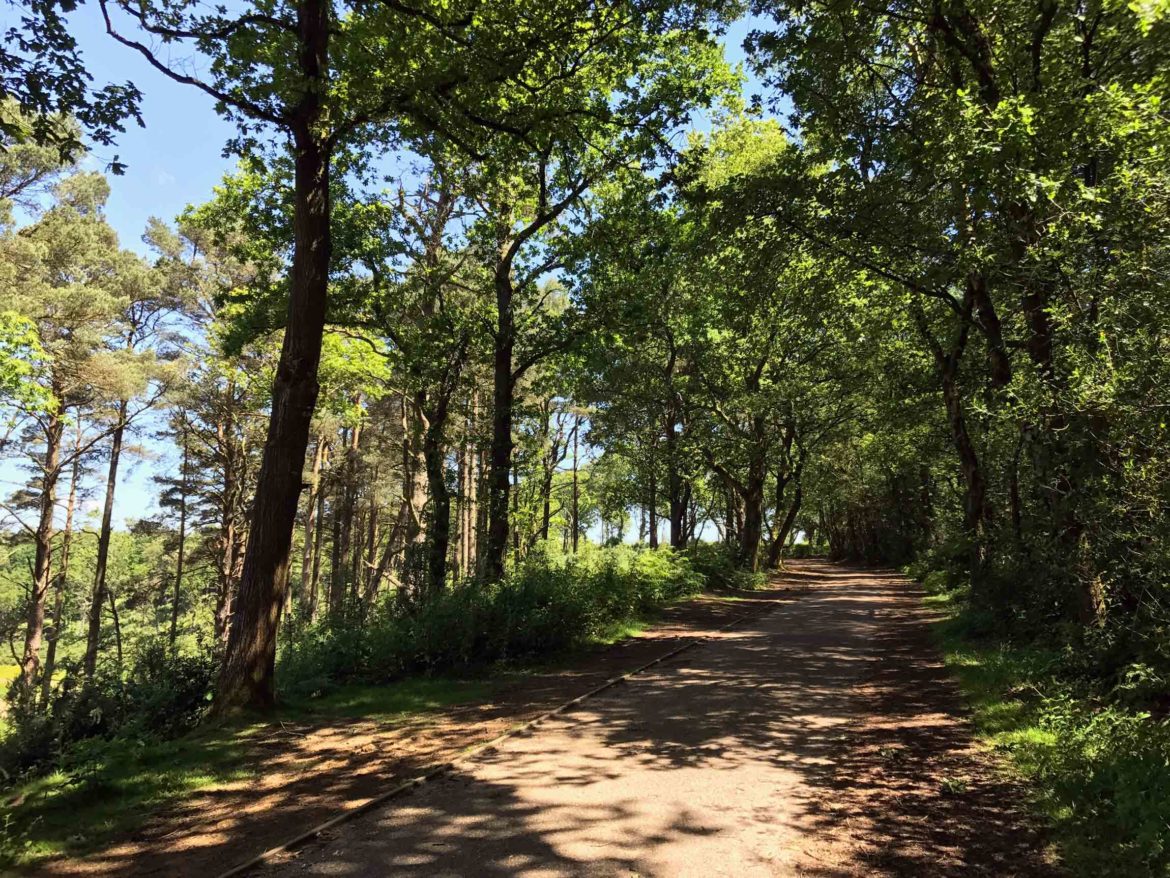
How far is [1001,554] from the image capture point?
1182cm

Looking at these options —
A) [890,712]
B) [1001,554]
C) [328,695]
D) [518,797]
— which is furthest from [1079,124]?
[328,695]

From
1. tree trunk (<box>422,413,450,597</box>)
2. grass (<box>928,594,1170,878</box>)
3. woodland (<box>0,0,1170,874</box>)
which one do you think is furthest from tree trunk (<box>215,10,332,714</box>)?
grass (<box>928,594,1170,878</box>)

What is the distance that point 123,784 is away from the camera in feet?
18.6

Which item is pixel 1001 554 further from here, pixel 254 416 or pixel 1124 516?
pixel 254 416

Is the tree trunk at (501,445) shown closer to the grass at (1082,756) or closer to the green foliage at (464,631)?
the green foliage at (464,631)

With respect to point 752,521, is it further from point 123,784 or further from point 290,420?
point 123,784

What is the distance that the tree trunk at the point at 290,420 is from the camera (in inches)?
306

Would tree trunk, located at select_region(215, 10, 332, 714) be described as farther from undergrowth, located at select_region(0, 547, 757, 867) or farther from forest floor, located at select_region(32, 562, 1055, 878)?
forest floor, located at select_region(32, 562, 1055, 878)

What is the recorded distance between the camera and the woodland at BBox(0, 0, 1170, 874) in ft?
20.5

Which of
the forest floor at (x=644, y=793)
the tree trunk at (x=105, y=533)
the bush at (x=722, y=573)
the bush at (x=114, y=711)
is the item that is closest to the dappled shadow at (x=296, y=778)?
the forest floor at (x=644, y=793)

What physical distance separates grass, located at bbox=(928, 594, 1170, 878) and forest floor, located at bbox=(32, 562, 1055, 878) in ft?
0.78

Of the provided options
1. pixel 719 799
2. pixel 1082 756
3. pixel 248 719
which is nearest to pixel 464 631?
pixel 248 719

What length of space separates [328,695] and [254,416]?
17.2 metres

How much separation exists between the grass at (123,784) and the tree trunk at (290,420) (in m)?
0.71
